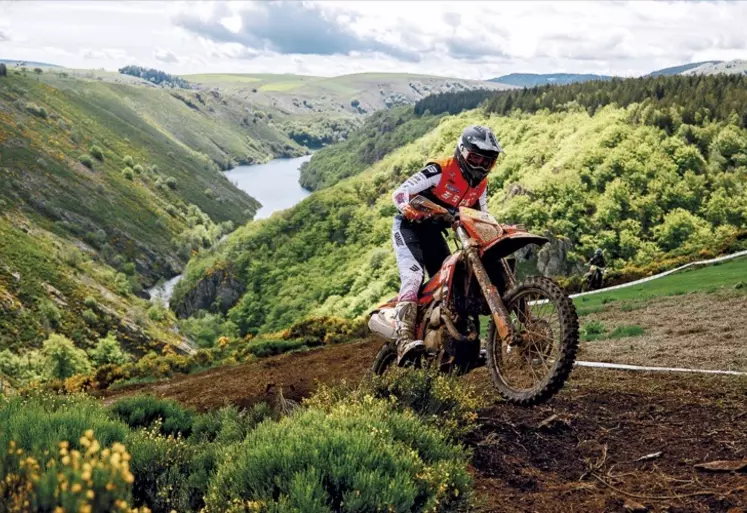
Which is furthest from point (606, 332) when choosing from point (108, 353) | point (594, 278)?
point (108, 353)

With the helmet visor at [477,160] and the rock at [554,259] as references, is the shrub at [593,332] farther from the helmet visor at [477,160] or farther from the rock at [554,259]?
the rock at [554,259]

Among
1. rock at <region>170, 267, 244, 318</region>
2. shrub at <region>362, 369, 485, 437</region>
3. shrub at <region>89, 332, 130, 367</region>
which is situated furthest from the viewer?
rock at <region>170, 267, 244, 318</region>

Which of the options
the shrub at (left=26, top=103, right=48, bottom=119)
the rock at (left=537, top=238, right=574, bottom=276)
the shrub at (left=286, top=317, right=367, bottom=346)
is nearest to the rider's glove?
the shrub at (left=286, top=317, right=367, bottom=346)

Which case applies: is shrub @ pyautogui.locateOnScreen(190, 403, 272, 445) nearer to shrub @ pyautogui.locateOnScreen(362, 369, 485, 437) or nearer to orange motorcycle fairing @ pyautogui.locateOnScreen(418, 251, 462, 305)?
shrub @ pyautogui.locateOnScreen(362, 369, 485, 437)

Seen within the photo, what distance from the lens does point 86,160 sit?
156625 mm

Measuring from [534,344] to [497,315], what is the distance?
49 centimetres

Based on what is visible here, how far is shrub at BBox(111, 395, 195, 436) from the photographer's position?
7.66 meters

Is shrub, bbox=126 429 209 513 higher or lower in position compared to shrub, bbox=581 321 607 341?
higher

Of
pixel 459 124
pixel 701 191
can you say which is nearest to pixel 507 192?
pixel 701 191

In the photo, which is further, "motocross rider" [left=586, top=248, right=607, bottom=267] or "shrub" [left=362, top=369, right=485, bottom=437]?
"motocross rider" [left=586, top=248, right=607, bottom=267]

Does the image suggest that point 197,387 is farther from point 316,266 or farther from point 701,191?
point 316,266

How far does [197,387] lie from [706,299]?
14.2 m

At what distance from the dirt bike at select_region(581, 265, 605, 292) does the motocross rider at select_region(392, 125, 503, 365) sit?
1073 inches

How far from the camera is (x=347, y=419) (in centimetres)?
523
